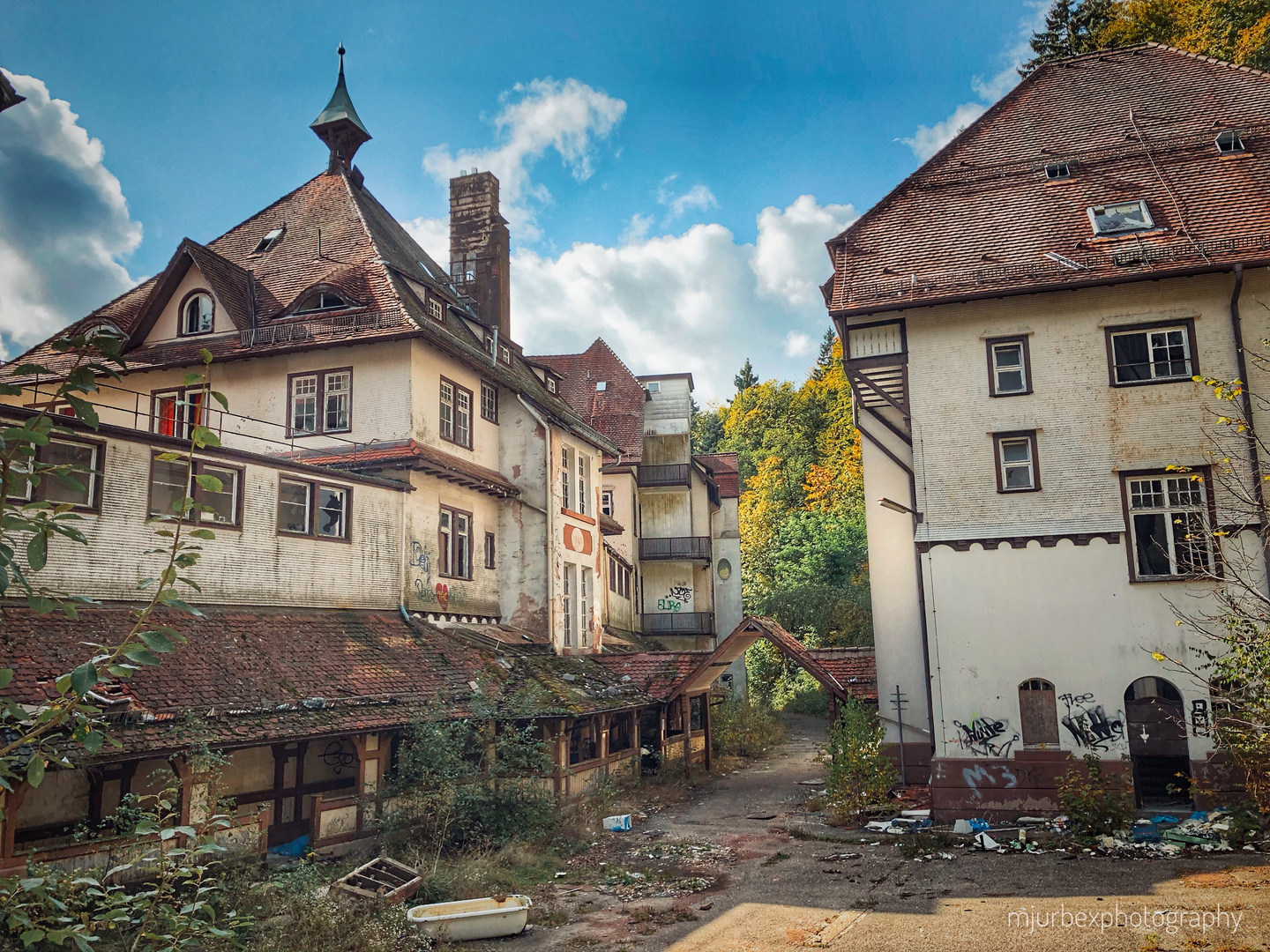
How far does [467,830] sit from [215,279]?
46.8 feet

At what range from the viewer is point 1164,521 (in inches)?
689

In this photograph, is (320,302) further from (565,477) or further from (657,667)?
(657,667)

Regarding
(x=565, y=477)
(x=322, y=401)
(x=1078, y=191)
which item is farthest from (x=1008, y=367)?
(x=322, y=401)

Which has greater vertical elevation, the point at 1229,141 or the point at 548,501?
the point at 1229,141

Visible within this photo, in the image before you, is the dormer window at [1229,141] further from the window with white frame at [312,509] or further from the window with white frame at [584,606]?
the window with white frame at [312,509]

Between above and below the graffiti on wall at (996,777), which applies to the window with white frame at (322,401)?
above

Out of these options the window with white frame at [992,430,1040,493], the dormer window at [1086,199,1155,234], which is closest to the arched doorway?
the window with white frame at [992,430,1040,493]

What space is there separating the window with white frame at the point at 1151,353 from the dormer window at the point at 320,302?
1675cm

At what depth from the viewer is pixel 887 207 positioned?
2189 centimetres

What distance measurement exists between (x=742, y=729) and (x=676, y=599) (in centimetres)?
846

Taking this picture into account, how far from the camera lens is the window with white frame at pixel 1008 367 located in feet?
61.4

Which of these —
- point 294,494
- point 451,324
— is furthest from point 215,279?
point 294,494

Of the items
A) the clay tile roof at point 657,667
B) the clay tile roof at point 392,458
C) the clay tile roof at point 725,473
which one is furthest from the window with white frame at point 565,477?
the clay tile roof at point 725,473

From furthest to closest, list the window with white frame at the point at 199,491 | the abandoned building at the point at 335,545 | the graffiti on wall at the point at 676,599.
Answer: the graffiti on wall at the point at 676,599, the window with white frame at the point at 199,491, the abandoned building at the point at 335,545
